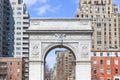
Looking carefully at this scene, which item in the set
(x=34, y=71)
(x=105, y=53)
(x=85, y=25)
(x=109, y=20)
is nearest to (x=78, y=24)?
(x=85, y=25)

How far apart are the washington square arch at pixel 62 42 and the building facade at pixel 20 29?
68477 mm

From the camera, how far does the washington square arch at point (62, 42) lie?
56.3 m

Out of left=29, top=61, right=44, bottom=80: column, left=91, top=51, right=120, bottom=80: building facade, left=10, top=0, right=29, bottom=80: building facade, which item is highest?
left=10, top=0, right=29, bottom=80: building facade

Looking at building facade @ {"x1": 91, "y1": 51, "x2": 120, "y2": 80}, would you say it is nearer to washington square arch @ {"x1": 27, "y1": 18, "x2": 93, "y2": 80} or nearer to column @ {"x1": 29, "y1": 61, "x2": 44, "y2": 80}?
washington square arch @ {"x1": 27, "y1": 18, "x2": 93, "y2": 80}

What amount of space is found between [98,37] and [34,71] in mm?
81143

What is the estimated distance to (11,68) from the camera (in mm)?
104938

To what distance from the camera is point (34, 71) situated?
56.4 meters

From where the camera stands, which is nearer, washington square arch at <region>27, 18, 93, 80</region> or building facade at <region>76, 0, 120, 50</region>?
washington square arch at <region>27, 18, 93, 80</region>

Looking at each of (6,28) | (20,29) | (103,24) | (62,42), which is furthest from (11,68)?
(62,42)

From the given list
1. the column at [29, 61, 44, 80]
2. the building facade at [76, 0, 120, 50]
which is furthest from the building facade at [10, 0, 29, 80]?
the column at [29, 61, 44, 80]

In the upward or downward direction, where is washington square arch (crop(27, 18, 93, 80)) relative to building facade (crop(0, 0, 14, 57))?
downward

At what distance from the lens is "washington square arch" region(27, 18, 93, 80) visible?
56.3 metres

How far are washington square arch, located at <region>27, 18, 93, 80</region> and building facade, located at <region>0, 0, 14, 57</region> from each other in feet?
229

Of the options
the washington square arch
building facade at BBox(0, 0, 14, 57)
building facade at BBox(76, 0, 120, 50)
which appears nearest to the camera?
the washington square arch
